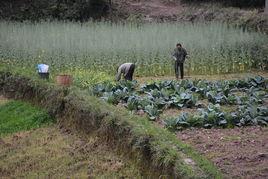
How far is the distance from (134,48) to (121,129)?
9291mm

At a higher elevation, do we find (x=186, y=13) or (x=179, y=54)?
(x=186, y=13)

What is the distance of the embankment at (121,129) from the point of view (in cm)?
638

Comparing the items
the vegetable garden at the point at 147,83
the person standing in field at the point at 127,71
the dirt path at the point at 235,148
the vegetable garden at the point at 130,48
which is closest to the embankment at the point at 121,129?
the vegetable garden at the point at 147,83

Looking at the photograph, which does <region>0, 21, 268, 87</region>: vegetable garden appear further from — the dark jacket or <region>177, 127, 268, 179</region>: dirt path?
<region>177, 127, 268, 179</region>: dirt path

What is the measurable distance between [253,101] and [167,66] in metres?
6.72

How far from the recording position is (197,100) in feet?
36.5

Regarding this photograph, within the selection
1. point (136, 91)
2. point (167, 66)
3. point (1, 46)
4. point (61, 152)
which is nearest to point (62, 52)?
point (1, 46)

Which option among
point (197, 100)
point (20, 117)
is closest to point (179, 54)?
point (197, 100)

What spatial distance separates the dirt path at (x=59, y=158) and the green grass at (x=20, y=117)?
82cm

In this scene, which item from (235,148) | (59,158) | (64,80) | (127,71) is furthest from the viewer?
(127,71)

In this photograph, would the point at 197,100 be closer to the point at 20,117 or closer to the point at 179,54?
the point at 20,117

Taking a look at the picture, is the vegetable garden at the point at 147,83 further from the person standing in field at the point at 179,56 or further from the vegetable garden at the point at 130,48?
the person standing in field at the point at 179,56

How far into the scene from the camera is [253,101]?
10688 mm

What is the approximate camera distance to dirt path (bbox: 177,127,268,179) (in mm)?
6712
